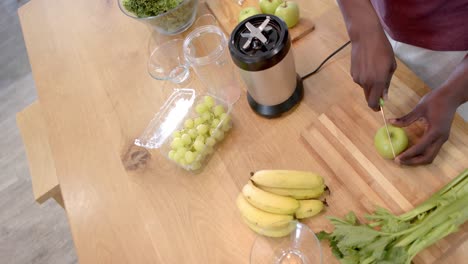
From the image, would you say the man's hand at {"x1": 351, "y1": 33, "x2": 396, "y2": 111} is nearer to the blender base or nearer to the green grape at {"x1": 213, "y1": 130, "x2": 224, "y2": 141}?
the blender base

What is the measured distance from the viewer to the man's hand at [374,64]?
0.74 meters

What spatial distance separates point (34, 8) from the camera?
4.86 feet

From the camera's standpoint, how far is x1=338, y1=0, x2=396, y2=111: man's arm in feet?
2.44

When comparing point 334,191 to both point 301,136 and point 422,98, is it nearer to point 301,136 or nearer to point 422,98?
point 301,136

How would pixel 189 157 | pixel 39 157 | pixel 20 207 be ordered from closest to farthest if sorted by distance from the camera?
pixel 189 157, pixel 39 157, pixel 20 207

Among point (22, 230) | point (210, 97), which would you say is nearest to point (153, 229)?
point (210, 97)

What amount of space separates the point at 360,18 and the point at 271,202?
0.43 metres

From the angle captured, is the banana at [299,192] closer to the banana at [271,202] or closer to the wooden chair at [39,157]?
the banana at [271,202]

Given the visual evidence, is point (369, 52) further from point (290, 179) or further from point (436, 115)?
point (290, 179)

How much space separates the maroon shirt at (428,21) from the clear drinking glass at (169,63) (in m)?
0.58

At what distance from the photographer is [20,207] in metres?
1.91

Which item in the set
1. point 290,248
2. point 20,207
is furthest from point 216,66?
point 20,207

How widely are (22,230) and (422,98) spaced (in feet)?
6.17

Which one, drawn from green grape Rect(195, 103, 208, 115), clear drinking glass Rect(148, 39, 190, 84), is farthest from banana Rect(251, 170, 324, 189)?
clear drinking glass Rect(148, 39, 190, 84)
